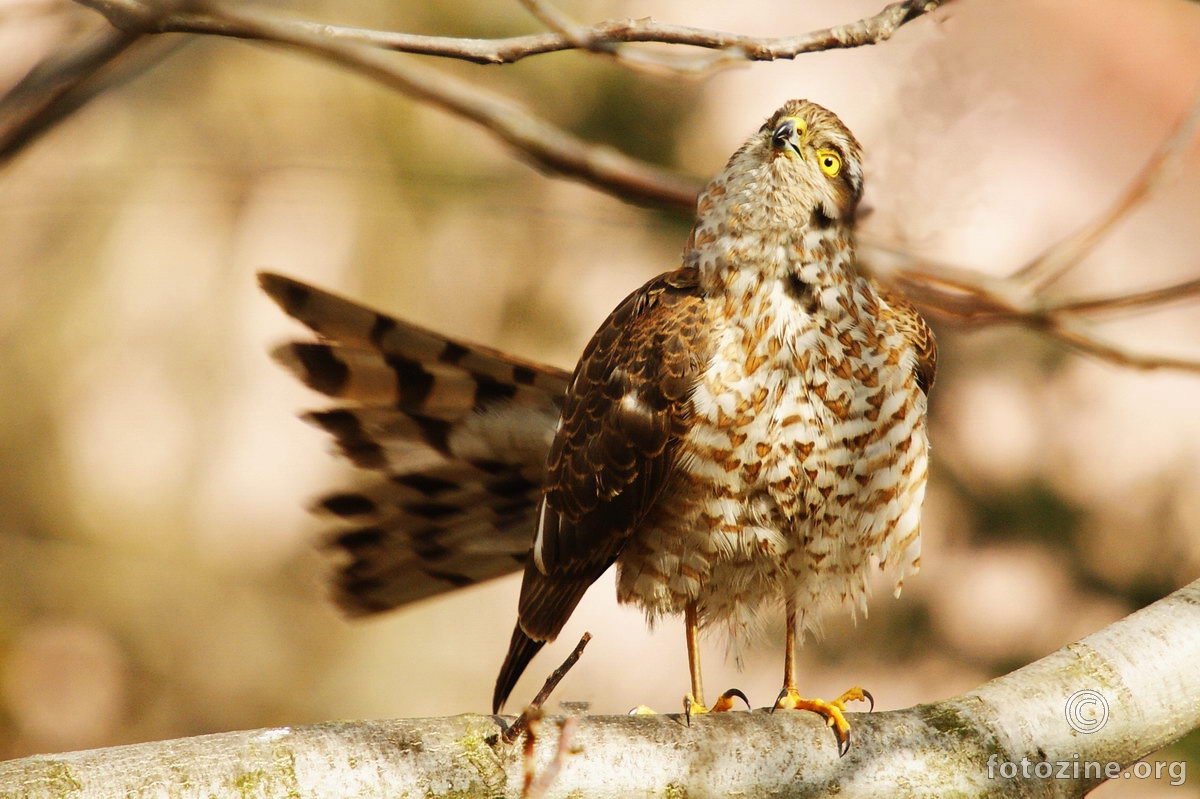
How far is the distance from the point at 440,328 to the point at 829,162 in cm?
301

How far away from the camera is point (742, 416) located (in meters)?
2.73

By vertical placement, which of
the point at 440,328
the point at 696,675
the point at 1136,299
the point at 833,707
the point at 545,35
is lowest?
the point at 833,707

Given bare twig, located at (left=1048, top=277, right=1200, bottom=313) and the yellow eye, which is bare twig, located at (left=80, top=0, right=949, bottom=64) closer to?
bare twig, located at (left=1048, top=277, right=1200, bottom=313)

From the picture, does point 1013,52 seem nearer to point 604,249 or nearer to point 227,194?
point 604,249

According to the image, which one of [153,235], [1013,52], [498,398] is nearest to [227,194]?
[153,235]

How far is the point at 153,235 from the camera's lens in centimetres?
562

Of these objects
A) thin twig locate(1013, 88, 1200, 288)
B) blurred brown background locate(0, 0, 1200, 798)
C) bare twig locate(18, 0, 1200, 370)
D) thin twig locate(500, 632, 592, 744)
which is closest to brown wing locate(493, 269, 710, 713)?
bare twig locate(18, 0, 1200, 370)

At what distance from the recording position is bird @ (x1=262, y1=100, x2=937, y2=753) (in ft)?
9.07

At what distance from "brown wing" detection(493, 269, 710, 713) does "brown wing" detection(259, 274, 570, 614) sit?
37 centimetres

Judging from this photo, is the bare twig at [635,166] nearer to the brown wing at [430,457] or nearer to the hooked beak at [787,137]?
the hooked beak at [787,137]

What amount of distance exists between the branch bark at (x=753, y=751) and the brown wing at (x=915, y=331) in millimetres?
784

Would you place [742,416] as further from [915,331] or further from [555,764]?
[555,764]

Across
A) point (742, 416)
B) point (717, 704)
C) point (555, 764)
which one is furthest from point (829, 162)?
point (555, 764)

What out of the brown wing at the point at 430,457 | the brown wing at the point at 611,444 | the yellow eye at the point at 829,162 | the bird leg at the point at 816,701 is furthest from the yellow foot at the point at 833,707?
the yellow eye at the point at 829,162
